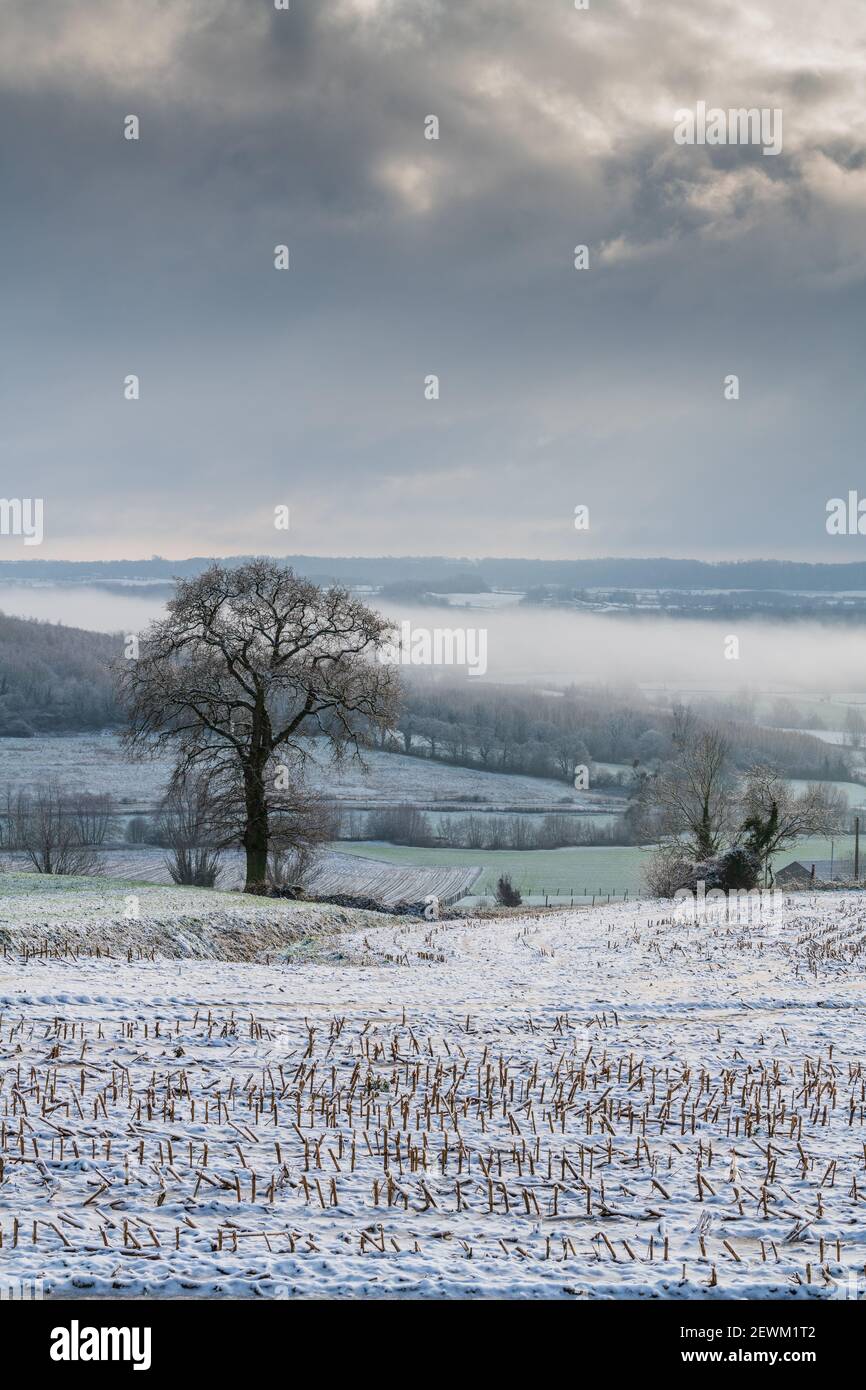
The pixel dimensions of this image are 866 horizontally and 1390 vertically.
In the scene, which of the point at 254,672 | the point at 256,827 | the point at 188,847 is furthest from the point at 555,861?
the point at 254,672

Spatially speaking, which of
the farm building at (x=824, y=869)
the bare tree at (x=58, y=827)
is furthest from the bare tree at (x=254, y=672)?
the farm building at (x=824, y=869)

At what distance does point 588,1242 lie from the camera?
9102mm

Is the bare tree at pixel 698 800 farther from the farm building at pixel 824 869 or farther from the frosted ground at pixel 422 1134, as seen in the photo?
the frosted ground at pixel 422 1134

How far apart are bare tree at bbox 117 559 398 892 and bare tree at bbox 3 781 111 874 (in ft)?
185

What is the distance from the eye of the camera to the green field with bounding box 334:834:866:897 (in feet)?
382

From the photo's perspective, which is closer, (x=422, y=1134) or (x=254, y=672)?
(x=422, y=1134)

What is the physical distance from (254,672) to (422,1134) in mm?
37945
